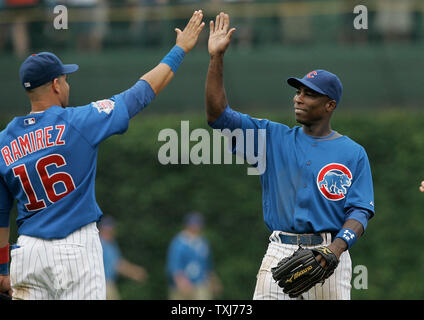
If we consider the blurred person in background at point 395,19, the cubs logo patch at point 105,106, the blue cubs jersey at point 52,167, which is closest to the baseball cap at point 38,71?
the blue cubs jersey at point 52,167

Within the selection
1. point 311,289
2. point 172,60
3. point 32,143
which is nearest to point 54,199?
point 32,143

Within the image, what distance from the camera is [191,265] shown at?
39.2 feet

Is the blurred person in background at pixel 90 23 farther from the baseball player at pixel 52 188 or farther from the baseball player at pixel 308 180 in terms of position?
the baseball player at pixel 52 188

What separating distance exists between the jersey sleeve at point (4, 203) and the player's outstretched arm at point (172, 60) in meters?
1.21

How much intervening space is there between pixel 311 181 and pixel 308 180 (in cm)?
2

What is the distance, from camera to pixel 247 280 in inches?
460

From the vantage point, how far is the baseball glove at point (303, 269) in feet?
16.0

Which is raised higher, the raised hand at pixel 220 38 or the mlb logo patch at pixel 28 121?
the raised hand at pixel 220 38

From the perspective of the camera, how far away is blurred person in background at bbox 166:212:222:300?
11.8 metres

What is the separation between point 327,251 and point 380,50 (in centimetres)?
907

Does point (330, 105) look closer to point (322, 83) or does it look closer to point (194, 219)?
point (322, 83)

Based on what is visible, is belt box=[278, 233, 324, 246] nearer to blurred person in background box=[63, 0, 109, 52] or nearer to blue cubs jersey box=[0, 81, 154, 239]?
blue cubs jersey box=[0, 81, 154, 239]

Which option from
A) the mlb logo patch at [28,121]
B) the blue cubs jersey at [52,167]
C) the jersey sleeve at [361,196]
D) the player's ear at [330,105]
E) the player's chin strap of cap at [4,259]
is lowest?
the player's chin strap of cap at [4,259]

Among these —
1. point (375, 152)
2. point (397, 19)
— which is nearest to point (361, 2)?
point (397, 19)
